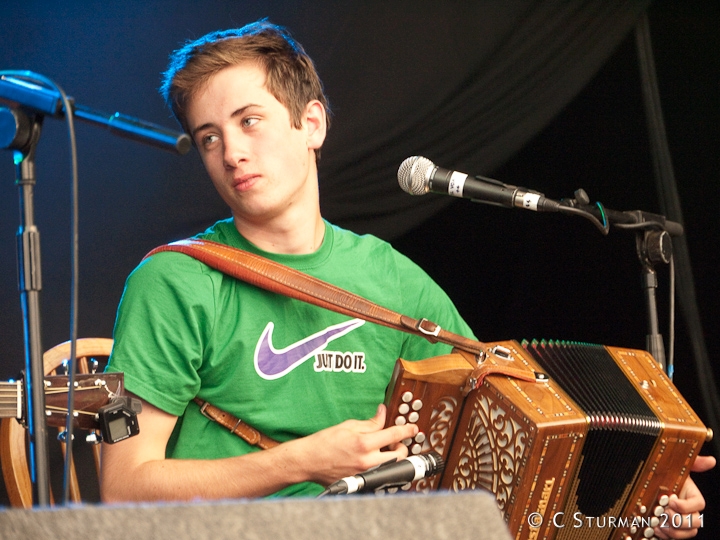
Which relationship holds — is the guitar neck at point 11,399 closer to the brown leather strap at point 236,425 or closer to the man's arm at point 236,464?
the man's arm at point 236,464

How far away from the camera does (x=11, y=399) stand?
1708 mm

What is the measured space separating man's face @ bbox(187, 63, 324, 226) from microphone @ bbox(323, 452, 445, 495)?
0.83 m

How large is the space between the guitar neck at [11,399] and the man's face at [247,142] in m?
0.72

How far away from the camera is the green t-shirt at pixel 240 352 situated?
196 cm

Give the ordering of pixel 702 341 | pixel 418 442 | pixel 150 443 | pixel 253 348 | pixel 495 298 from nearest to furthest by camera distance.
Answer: pixel 418 442, pixel 150 443, pixel 253 348, pixel 702 341, pixel 495 298

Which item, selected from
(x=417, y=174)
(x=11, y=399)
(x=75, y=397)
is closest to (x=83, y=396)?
(x=75, y=397)

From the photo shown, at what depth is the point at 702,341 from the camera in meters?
3.41

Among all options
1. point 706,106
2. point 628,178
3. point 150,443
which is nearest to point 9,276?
point 150,443

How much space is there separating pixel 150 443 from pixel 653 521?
124 cm

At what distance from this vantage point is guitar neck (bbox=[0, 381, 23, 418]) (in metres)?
1.70

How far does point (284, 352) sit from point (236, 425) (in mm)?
220

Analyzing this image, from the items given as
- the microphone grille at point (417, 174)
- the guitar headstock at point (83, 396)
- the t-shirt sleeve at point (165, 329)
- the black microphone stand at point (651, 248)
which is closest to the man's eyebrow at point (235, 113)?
the t-shirt sleeve at point (165, 329)

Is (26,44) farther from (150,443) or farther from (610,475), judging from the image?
(610,475)

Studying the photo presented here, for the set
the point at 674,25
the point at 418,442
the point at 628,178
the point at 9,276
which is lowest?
the point at 9,276
